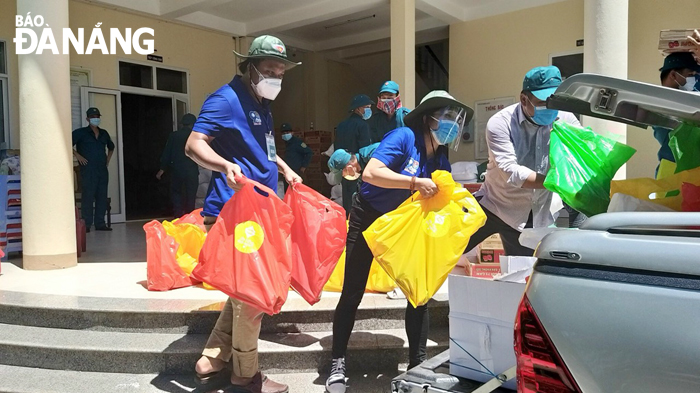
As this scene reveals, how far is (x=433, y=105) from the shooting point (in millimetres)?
2824

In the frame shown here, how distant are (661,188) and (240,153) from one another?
203 cm

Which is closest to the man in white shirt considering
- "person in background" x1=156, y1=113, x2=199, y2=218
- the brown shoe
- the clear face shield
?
the clear face shield

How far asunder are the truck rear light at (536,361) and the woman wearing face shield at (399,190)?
5.39 feet

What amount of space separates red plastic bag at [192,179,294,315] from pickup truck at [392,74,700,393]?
1668 millimetres

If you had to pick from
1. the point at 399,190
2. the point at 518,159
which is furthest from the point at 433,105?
the point at 518,159

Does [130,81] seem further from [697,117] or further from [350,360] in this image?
[697,117]

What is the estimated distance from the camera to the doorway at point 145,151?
10.4 meters

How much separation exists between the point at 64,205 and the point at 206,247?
3467 millimetres

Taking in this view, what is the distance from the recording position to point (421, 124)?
2957 millimetres

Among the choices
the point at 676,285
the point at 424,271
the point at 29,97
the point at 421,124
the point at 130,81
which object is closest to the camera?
the point at 676,285

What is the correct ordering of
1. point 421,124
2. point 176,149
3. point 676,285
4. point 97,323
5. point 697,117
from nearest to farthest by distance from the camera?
point 676,285
point 697,117
point 421,124
point 97,323
point 176,149

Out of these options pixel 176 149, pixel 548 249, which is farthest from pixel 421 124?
pixel 176 149

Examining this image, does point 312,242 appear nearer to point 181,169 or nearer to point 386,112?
point 386,112

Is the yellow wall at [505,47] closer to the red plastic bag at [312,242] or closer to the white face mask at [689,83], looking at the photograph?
the white face mask at [689,83]
